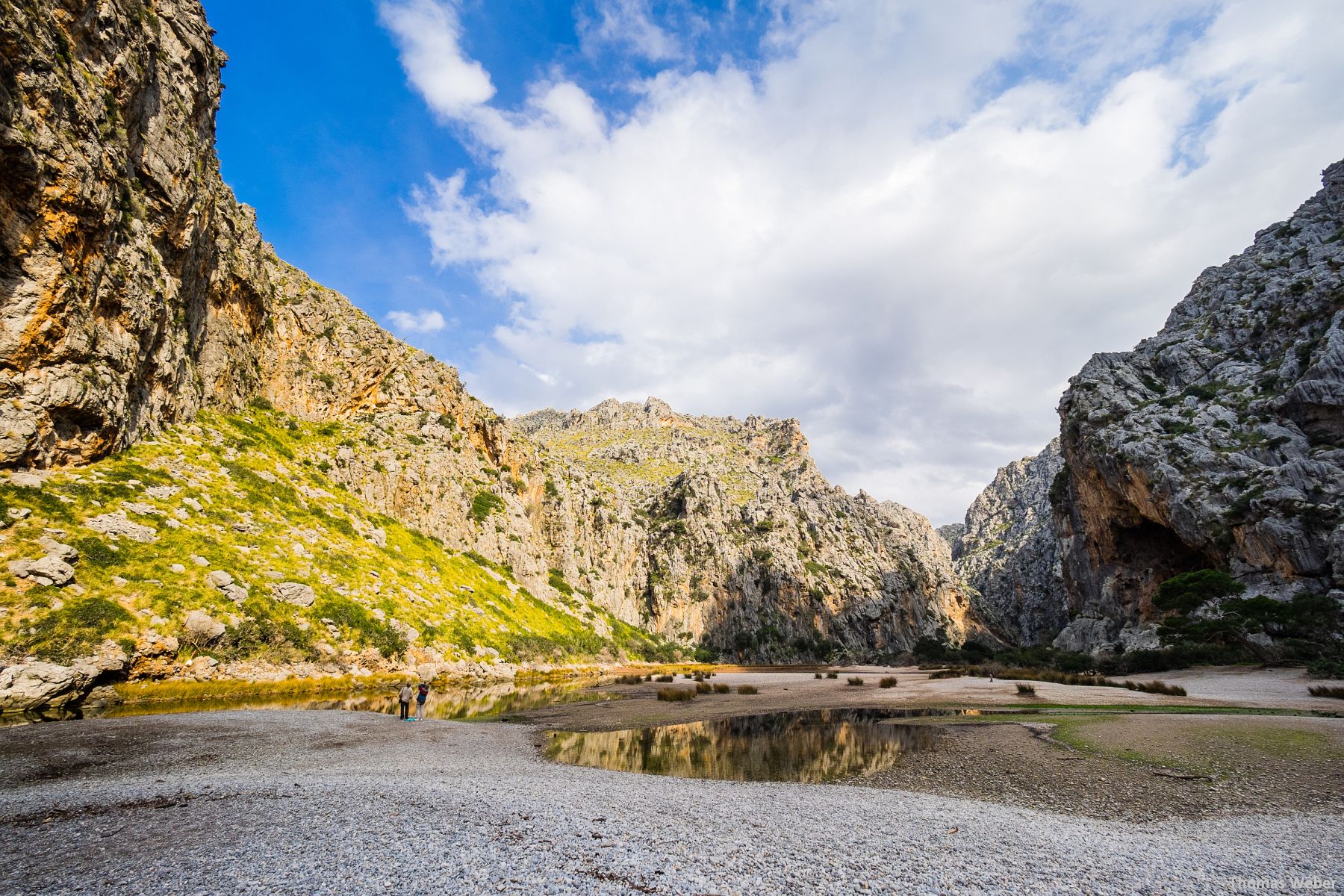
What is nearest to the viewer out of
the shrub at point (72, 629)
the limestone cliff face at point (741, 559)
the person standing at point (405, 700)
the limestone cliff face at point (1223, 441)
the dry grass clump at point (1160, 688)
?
the shrub at point (72, 629)

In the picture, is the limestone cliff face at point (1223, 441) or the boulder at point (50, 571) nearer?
the boulder at point (50, 571)

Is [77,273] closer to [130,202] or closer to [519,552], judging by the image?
[130,202]

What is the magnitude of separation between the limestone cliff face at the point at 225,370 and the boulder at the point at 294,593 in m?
12.3

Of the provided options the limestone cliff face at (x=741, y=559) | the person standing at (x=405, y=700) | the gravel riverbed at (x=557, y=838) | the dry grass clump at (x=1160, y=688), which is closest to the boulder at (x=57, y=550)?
the gravel riverbed at (x=557, y=838)

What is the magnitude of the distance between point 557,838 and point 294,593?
107 feet

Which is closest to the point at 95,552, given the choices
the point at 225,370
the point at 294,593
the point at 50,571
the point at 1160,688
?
the point at 50,571

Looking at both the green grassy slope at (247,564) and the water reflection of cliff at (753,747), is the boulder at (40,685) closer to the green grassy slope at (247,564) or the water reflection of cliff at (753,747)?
the green grassy slope at (247,564)

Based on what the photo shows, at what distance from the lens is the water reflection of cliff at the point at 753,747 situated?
15.6m

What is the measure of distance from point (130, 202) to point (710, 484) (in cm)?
12437

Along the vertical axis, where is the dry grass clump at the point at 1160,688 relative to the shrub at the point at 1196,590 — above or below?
below

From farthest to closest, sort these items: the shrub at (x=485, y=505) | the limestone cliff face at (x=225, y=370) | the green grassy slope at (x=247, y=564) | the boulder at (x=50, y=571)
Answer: the shrub at (x=485, y=505), the limestone cliff face at (x=225, y=370), the green grassy slope at (x=247, y=564), the boulder at (x=50, y=571)

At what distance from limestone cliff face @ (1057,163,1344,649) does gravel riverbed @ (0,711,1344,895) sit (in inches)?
2696

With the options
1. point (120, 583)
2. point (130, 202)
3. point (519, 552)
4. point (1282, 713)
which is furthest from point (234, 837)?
point (519, 552)

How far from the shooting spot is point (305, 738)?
17453 mm
